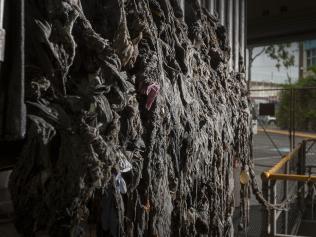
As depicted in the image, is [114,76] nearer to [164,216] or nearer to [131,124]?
[131,124]

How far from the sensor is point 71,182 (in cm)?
124

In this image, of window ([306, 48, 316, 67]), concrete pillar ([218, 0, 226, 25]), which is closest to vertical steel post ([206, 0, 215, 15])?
concrete pillar ([218, 0, 226, 25])

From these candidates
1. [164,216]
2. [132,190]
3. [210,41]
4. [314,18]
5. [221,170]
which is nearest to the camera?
[132,190]

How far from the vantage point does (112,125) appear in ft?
4.58

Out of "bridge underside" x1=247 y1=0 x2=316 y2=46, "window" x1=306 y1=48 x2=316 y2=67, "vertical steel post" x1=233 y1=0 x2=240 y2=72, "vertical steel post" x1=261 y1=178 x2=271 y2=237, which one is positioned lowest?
"vertical steel post" x1=261 y1=178 x2=271 y2=237

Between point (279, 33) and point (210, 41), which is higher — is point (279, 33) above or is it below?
above

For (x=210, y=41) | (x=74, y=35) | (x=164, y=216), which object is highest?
(x=210, y=41)

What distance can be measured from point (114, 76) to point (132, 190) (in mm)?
462

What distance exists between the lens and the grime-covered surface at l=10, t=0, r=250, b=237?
1234 mm

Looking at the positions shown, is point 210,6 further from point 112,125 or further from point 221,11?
point 112,125

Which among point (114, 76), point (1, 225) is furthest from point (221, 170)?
point (1, 225)

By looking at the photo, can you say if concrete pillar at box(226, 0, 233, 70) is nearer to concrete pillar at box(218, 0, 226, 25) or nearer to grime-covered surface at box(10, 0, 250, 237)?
concrete pillar at box(218, 0, 226, 25)

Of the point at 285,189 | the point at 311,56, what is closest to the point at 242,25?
the point at 285,189

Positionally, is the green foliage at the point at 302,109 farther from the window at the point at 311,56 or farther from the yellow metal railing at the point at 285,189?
the window at the point at 311,56
